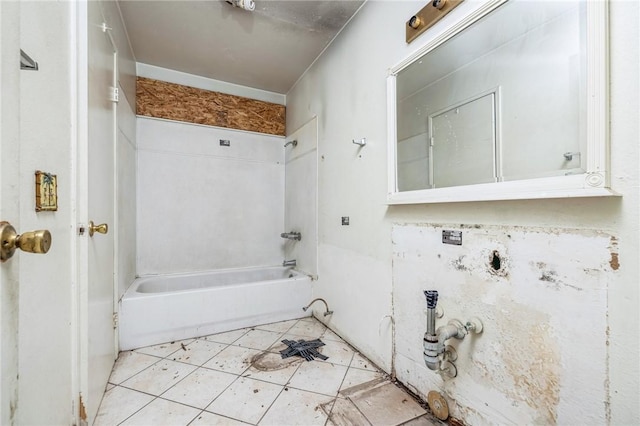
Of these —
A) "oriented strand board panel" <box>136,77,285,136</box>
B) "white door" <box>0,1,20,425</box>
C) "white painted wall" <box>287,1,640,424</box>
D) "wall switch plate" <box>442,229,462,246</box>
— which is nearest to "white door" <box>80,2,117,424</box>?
"white door" <box>0,1,20,425</box>

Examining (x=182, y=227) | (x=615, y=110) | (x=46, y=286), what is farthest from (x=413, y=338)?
(x=182, y=227)

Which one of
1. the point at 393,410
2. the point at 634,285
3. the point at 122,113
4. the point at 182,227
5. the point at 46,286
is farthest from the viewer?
the point at 182,227

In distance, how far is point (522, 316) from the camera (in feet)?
3.30

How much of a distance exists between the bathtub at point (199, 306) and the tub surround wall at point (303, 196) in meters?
0.26

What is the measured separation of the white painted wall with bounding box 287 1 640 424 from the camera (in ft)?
2.50

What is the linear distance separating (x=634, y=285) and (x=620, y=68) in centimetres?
63

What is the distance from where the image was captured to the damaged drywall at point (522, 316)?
2.72 feet

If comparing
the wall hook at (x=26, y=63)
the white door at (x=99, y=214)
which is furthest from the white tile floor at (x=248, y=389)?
the wall hook at (x=26, y=63)

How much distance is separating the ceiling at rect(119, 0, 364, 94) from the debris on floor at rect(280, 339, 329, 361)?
2.53 m

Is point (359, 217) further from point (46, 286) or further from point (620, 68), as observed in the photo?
point (46, 286)

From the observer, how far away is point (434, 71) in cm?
141

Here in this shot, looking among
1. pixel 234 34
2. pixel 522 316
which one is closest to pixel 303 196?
pixel 234 34

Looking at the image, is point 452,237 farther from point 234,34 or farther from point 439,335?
point 234,34

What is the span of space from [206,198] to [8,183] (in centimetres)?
261
